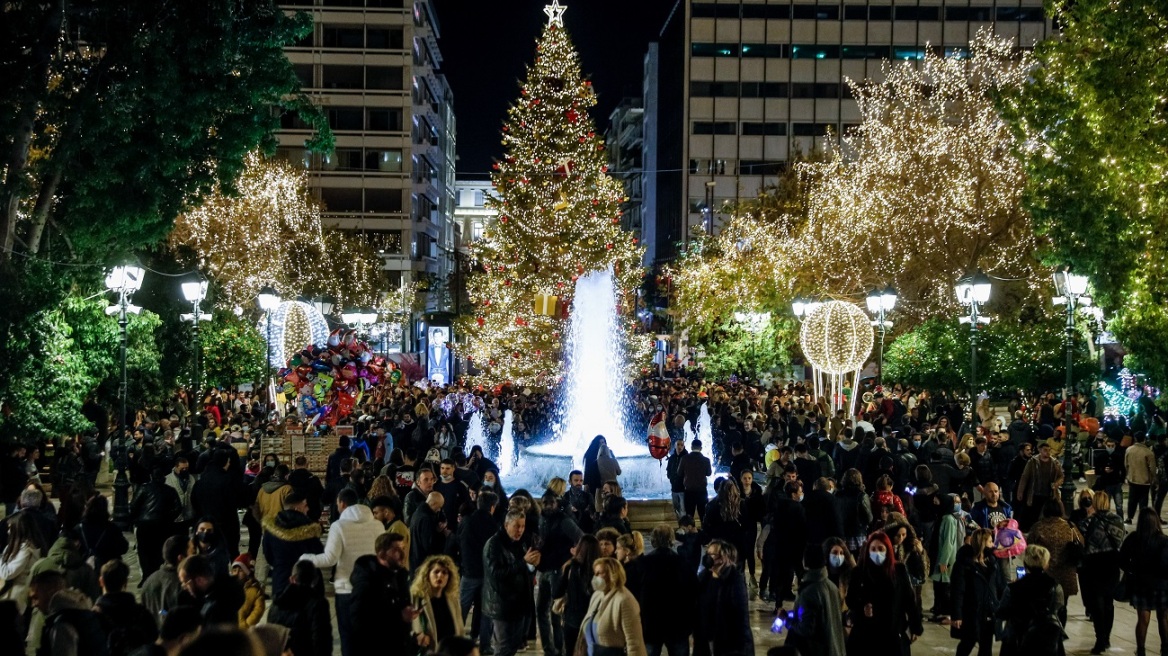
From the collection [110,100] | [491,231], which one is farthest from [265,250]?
[110,100]

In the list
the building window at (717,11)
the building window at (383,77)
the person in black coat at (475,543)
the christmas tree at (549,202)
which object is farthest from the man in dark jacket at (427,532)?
the building window at (383,77)

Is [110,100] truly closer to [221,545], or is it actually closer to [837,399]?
[221,545]

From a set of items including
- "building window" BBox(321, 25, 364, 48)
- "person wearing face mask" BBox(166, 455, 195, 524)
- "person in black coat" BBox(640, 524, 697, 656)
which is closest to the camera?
"person in black coat" BBox(640, 524, 697, 656)

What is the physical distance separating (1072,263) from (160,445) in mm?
15472

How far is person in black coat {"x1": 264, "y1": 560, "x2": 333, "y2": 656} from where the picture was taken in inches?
274

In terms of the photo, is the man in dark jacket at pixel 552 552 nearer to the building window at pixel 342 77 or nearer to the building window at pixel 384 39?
the building window at pixel 342 77

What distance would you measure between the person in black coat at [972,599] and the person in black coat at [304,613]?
17.5 ft

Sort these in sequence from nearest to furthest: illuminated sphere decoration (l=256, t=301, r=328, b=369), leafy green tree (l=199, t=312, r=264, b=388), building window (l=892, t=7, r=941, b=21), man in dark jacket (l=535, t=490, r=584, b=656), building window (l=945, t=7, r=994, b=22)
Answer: man in dark jacket (l=535, t=490, r=584, b=656)
illuminated sphere decoration (l=256, t=301, r=328, b=369)
leafy green tree (l=199, t=312, r=264, b=388)
building window (l=945, t=7, r=994, b=22)
building window (l=892, t=7, r=941, b=21)

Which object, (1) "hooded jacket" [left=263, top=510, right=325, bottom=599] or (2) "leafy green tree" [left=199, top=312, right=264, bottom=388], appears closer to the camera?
(1) "hooded jacket" [left=263, top=510, right=325, bottom=599]

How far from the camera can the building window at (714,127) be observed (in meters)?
75.1

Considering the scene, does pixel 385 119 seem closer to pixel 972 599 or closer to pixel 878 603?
pixel 972 599

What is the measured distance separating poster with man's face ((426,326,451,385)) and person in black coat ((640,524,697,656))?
32.0m

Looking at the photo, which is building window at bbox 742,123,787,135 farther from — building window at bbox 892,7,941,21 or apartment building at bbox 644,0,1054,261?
building window at bbox 892,7,941,21

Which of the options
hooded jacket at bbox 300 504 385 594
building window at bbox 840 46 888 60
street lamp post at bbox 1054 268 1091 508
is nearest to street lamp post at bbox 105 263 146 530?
hooded jacket at bbox 300 504 385 594
